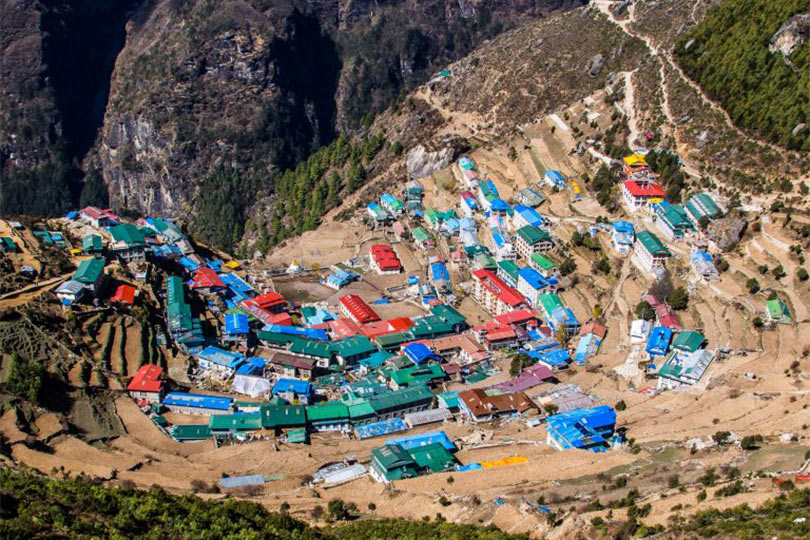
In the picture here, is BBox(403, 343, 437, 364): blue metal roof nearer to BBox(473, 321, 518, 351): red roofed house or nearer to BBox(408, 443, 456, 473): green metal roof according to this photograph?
BBox(473, 321, 518, 351): red roofed house

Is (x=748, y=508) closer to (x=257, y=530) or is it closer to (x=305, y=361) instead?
(x=257, y=530)

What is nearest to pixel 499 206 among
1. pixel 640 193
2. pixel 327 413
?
pixel 640 193

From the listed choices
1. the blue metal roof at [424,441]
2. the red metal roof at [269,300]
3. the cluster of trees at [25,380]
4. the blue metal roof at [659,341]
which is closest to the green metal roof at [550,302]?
the blue metal roof at [659,341]

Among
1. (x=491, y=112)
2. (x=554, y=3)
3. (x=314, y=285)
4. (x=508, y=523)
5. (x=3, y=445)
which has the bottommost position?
(x=508, y=523)

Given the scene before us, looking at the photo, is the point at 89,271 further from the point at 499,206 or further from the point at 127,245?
the point at 499,206

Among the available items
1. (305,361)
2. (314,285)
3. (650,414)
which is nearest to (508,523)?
(650,414)

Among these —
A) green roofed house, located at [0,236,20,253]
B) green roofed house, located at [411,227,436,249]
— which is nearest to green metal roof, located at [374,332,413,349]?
green roofed house, located at [411,227,436,249]
